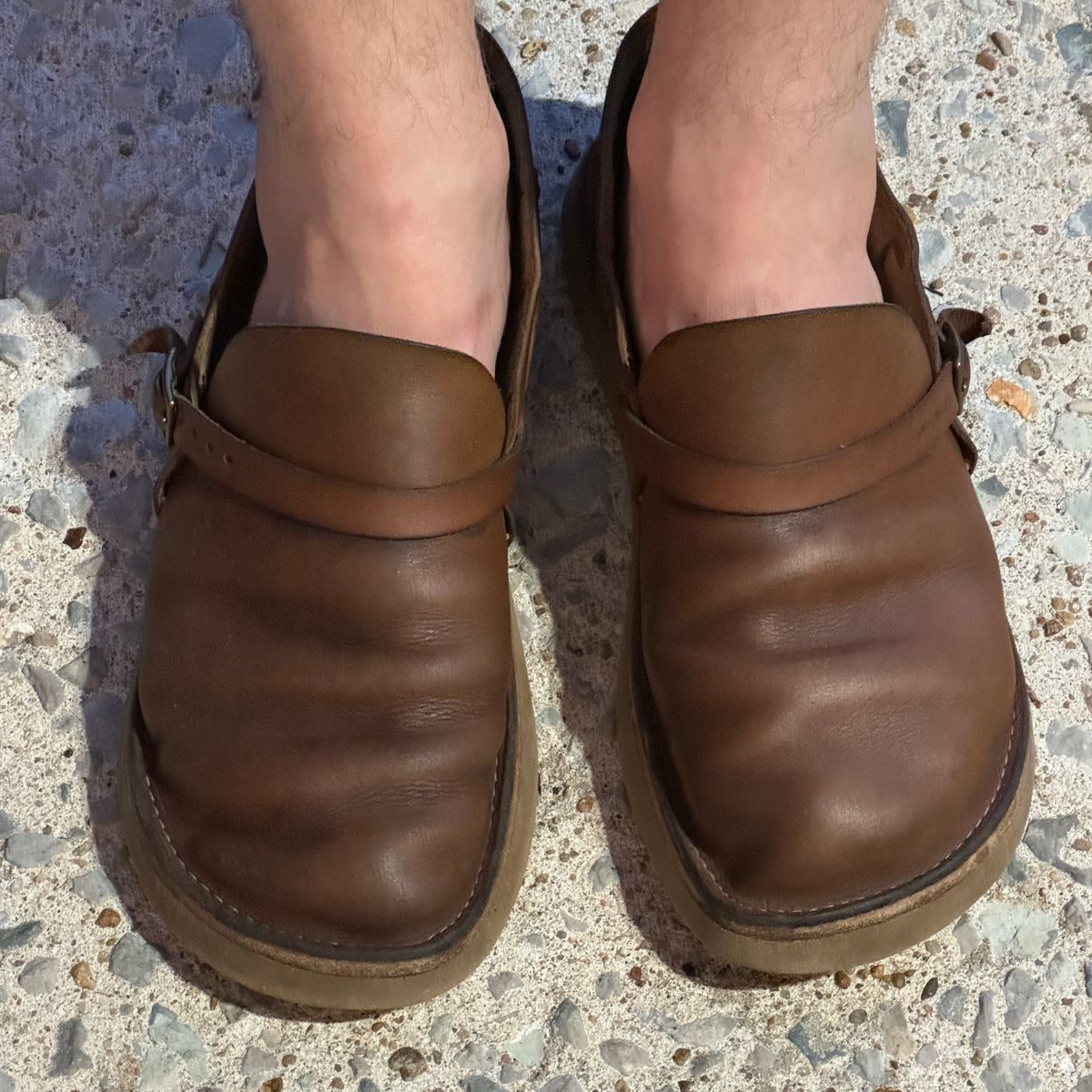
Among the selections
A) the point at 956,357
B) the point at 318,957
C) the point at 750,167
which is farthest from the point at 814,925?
the point at 750,167

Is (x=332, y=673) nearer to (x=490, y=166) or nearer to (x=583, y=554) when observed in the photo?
(x=583, y=554)

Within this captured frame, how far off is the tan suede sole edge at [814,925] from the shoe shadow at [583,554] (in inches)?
1.9

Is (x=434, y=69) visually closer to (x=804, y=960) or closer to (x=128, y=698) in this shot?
(x=128, y=698)

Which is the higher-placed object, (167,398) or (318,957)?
(167,398)

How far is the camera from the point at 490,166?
1.05 meters

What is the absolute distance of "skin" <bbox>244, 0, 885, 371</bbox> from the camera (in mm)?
952

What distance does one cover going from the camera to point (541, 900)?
1.18m

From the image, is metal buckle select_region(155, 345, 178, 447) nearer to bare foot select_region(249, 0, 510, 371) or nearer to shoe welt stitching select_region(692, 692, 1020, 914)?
bare foot select_region(249, 0, 510, 371)

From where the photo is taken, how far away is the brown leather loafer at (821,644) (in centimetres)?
100

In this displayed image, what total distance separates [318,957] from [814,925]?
431 millimetres

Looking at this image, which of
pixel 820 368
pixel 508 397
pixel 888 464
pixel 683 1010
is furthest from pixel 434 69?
pixel 683 1010

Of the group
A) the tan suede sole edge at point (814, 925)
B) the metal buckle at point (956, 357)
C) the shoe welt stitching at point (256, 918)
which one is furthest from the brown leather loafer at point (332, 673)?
the metal buckle at point (956, 357)

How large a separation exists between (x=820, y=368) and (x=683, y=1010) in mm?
→ 649

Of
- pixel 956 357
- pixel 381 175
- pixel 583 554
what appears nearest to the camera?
pixel 381 175
